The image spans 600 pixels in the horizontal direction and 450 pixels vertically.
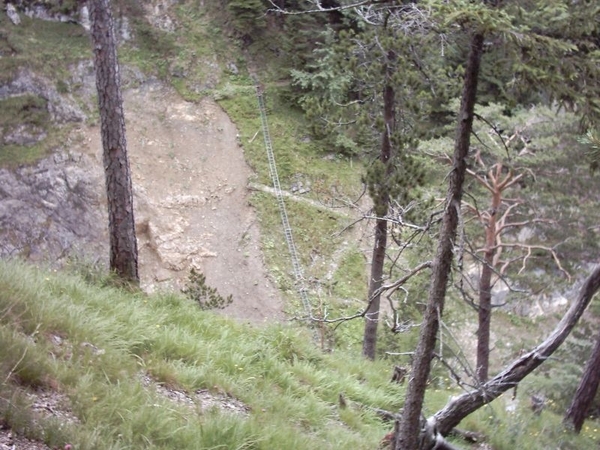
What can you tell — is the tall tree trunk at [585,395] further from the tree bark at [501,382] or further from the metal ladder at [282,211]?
the metal ladder at [282,211]

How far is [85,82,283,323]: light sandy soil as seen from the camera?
1827 cm

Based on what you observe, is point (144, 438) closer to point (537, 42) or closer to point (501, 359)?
point (537, 42)

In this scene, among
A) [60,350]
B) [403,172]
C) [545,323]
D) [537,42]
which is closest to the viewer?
[537,42]

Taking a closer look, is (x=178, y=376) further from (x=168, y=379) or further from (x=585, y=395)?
(x=585, y=395)

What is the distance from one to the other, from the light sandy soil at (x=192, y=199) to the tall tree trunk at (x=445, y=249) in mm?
12120

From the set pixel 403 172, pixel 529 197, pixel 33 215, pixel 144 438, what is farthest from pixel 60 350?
pixel 33 215

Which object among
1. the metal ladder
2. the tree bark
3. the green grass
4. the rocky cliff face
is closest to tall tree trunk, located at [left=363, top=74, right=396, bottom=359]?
the green grass

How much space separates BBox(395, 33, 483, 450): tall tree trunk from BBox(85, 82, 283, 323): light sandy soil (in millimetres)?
12120

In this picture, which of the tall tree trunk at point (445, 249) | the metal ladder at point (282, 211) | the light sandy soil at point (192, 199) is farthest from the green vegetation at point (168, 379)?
the light sandy soil at point (192, 199)

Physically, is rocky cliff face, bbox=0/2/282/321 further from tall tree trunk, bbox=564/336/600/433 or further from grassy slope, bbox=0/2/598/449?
grassy slope, bbox=0/2/598/449

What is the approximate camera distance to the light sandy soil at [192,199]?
18.3 metres

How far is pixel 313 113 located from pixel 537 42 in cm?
681

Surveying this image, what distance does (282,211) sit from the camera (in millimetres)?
20453

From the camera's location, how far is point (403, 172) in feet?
31.1
